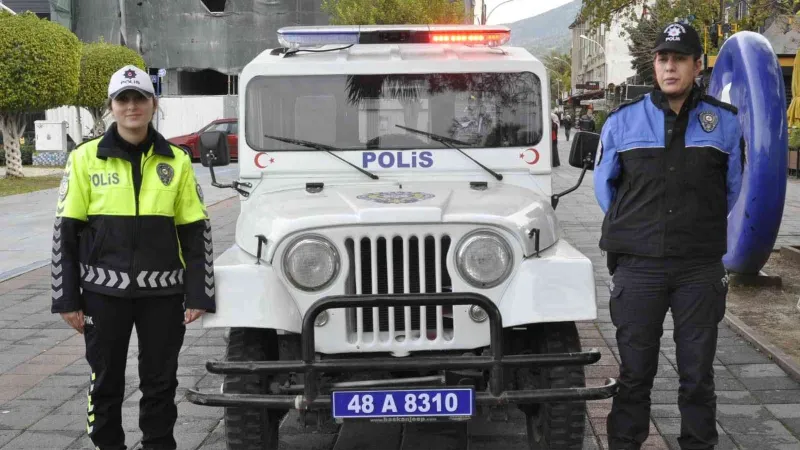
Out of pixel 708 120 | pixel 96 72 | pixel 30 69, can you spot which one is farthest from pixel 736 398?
pixel 96 72

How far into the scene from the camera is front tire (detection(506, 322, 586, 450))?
421 centimetres

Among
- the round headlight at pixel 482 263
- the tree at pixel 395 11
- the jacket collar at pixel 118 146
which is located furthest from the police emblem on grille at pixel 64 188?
the tree at pixel 395 11

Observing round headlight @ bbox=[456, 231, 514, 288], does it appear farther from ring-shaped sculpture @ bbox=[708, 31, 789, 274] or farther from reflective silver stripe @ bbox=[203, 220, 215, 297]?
ring-shaped sculpture @ bbox=[708, 31, 789, 274]

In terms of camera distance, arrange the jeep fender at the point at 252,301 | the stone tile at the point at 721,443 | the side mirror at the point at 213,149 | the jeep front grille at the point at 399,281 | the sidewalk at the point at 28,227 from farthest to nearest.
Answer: the sidewalk at the point at 28,227, the side mirror at the point at 213,149, the stone tile at the point at 721,443, the jeep front grille at the point at 399,281, the jeep fender at the point at 252,301

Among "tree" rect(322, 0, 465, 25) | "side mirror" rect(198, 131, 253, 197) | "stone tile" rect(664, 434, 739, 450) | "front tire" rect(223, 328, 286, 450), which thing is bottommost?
"stone tile" rect(664, 434, 739, 450)

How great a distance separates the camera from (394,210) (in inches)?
167

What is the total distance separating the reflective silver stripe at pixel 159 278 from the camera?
420 centimetres

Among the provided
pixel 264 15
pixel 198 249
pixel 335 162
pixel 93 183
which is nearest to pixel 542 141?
pixel 335 162

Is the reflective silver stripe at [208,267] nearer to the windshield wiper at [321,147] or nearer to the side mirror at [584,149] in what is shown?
the windshield wiper at [321,147]

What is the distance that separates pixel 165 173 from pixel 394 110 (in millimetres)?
1654

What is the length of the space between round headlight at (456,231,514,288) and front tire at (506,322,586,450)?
0.33 m

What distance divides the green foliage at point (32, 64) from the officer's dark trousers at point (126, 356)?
19.5m

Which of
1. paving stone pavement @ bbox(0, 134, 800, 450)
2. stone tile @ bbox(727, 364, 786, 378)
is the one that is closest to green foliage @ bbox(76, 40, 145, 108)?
paving stone pavement @ bbox(0, 134, 800, 450)

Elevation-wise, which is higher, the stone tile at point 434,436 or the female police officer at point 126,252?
the female police officer at point 126,252
